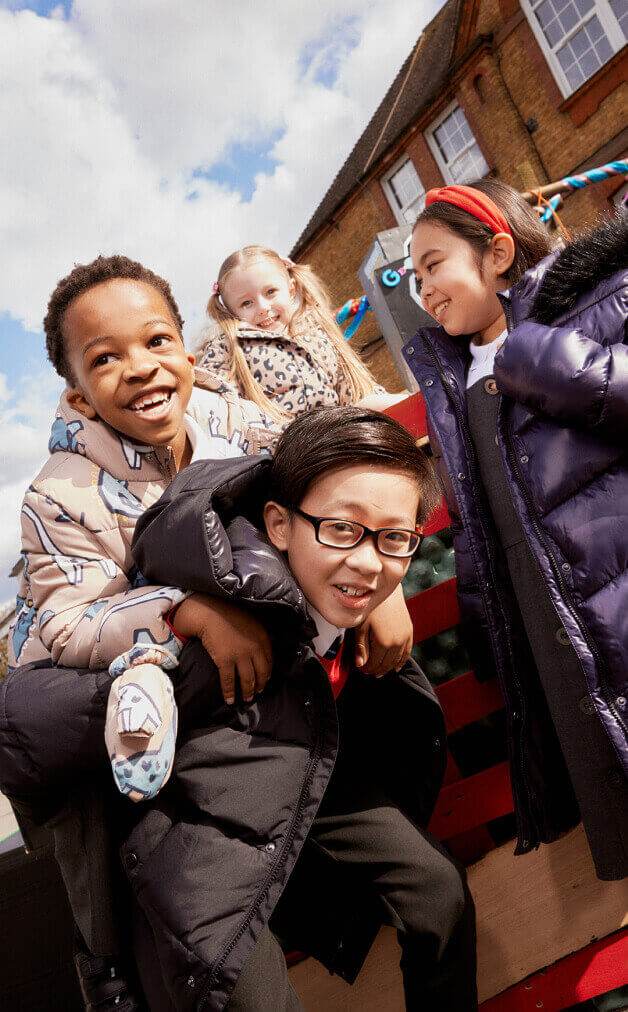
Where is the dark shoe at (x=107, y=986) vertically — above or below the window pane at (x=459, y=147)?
below

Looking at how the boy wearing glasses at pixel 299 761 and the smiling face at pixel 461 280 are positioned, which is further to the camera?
the smiling face at pixel 461 280

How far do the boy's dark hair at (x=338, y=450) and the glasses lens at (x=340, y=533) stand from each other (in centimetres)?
10

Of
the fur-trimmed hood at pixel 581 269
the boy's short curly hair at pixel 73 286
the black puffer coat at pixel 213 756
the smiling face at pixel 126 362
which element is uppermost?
the boy's short curly hair at pixel 73 286

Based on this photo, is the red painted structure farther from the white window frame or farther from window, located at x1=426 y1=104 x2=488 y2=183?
the white window frame

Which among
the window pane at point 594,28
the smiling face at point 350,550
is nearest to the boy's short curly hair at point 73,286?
the smiling face at point 350,550


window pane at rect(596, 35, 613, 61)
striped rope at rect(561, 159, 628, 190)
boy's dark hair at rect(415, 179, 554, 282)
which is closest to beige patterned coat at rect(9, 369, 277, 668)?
boy's dark hair at rect(415, 179, 554, 282)

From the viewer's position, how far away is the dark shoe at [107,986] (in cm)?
132

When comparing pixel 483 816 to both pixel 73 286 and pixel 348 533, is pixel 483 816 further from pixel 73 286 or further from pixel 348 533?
pixel 73 286

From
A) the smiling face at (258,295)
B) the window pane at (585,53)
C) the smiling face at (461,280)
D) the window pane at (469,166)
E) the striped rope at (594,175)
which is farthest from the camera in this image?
the window pane at (469,166)

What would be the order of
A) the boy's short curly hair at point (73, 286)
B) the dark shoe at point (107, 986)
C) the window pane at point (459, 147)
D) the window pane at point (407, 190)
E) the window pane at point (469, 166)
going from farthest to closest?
the window pane at point (407, 190) → the window pane at point (459, 147) → the window pane at point (469, 166) → the boy's short curly hair at point (73, 286) → the dark shoe at point (107, 986)

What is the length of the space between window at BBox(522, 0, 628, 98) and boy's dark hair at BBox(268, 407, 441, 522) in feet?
39.3

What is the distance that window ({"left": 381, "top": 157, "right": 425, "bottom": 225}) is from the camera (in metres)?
14.3

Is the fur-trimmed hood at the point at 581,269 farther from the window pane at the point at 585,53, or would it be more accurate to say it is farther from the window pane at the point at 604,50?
the window pane at the point at 585,53

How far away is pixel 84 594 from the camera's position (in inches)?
53.9
